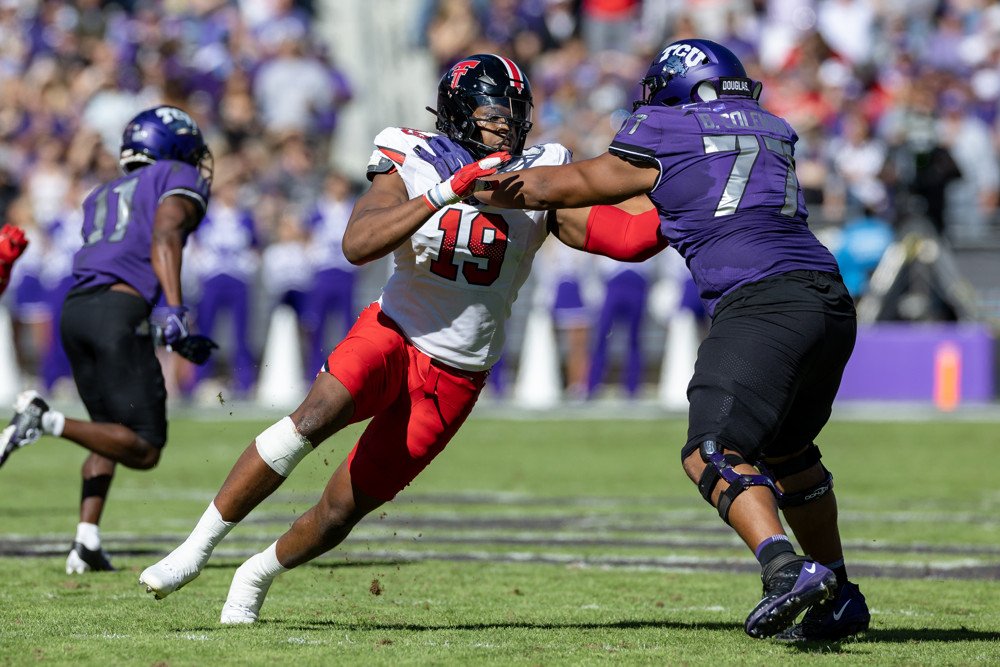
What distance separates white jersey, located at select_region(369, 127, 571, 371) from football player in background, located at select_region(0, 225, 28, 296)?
82.4 inches

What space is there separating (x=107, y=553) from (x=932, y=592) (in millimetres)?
3576

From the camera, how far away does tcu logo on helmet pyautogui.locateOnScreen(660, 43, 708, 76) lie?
449 centimetres

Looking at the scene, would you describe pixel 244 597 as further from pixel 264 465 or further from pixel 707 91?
pixel 707 91

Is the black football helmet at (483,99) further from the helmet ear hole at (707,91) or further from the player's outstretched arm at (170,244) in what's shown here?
the player's outstretched arm at (170,244)

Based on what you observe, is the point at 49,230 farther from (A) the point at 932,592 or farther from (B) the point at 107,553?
(A) the point at 932,592

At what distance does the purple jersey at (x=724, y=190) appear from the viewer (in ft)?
14.1

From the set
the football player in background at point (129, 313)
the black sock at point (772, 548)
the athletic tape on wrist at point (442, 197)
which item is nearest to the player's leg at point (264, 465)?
the athletic tape on wrist at point (442, 197)

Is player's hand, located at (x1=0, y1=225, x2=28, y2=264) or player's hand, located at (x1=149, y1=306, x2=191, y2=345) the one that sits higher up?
player's hand, located at (x1=0, y1=225, x2=28, y2=264)

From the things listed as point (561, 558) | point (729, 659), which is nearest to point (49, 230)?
point (561, 558)

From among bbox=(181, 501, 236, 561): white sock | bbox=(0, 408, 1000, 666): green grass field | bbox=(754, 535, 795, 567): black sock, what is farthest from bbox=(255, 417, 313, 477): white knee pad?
bbox=(754, 535, 795, 567): black sock

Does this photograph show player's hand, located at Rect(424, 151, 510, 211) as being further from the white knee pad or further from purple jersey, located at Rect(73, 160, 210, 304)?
purple jersey, located at Rect(73, 160, 210, 304)

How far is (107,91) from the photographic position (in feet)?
56.5

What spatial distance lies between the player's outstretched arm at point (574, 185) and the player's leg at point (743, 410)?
1.69 feet

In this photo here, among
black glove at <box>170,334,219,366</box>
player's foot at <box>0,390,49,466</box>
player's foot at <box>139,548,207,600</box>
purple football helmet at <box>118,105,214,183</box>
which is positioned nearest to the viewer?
player's foot at <box>139,548,207,600</box>
